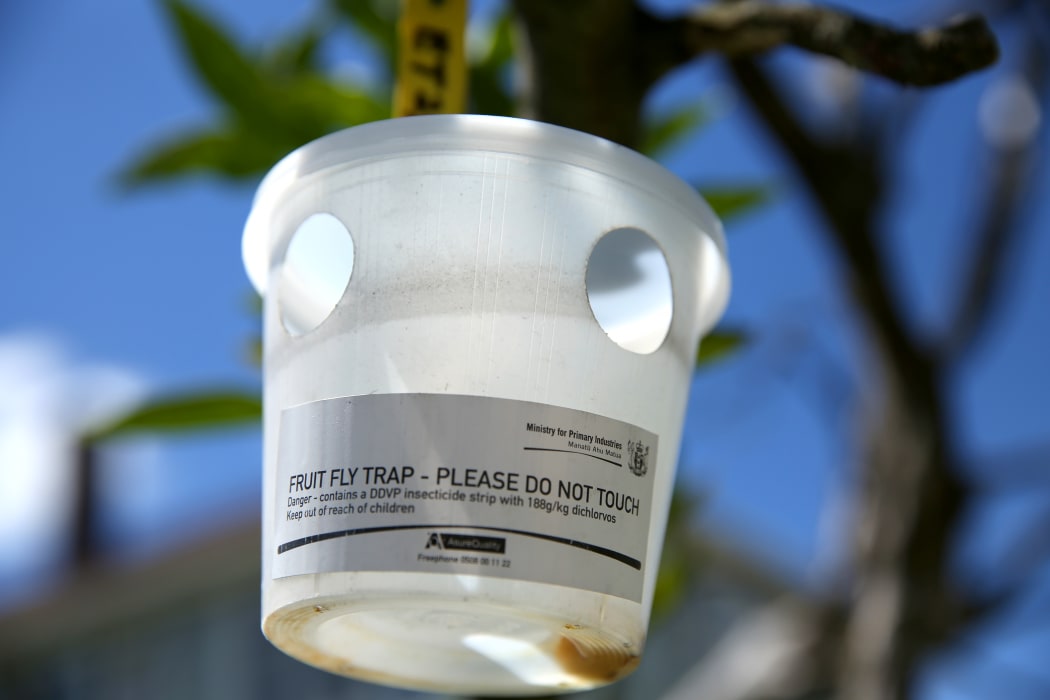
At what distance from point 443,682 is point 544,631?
0.28ft

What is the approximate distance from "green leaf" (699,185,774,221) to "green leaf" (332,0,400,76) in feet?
0.98

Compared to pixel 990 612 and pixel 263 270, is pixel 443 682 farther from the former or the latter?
pixel 990 612

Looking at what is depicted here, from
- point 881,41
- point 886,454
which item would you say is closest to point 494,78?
point 881,41

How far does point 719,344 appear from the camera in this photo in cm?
83

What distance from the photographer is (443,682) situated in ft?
2.15

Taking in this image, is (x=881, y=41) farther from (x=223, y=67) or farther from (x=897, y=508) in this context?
(x=897, y=508)

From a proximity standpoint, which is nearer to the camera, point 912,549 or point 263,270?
point 263,270

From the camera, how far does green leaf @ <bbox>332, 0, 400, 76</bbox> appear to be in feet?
3.49

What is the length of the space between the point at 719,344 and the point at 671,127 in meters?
0.26

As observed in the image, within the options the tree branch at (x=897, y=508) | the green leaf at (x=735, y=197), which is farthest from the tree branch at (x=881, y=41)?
the tree branch at (x=897, y=508)

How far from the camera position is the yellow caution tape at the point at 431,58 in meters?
0.65

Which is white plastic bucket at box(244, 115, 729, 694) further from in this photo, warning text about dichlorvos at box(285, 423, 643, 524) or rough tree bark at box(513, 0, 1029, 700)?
rough tree bark at box(513, 0, 1029, 700)

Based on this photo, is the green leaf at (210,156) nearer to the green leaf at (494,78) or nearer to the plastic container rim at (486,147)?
the green leaf at (494,78)

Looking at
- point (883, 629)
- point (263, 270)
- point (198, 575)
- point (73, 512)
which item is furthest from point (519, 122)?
point (73, 512)
